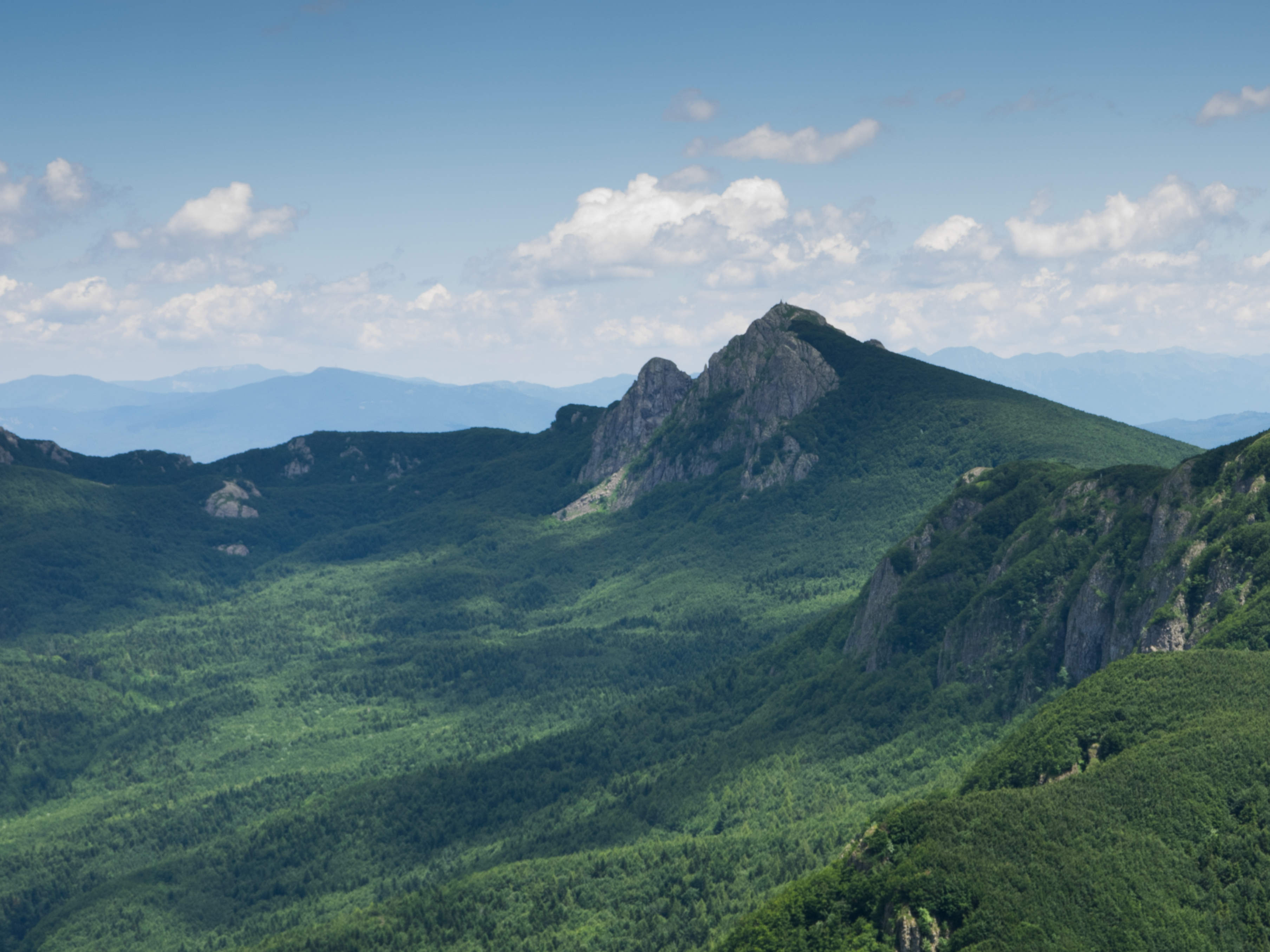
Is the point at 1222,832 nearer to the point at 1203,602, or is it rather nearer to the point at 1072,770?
the point at 1072,770

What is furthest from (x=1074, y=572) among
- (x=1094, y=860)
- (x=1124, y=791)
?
(x=1094, y=860)

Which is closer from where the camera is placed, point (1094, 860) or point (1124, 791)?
point (1094, 860)

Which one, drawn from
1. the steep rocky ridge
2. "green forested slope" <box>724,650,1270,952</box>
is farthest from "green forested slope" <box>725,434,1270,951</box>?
the steep rocky ridge

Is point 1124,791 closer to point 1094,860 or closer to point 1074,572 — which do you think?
point 1094,860

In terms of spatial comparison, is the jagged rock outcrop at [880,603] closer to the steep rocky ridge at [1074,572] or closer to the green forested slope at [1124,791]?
the steep rocky ridge at [1074,572]

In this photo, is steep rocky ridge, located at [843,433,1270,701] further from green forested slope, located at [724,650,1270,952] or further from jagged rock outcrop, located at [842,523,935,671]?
green forested slope, located at [724,650,1270,952]

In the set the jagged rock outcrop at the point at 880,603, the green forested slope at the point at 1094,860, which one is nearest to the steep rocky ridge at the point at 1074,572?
the jagged rock outcrop at the point at 880,603

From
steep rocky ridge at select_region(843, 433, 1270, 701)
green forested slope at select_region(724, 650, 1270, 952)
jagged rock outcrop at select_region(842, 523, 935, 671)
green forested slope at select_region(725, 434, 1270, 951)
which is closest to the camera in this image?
green forested slope at select_region(724, 650, 1270, 952)

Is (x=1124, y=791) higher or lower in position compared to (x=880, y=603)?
lower

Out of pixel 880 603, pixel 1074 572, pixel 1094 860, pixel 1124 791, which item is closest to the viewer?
pixel 1094 860
